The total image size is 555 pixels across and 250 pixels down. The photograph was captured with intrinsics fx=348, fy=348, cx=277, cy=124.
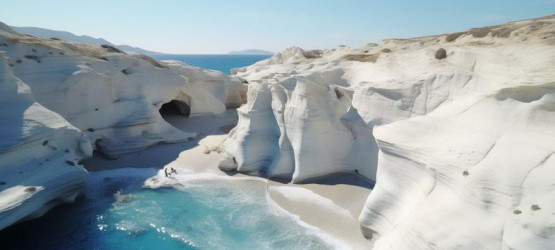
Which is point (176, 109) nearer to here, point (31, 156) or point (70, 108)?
point (70, 108)

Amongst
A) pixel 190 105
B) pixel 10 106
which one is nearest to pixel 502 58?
pixel 10 106

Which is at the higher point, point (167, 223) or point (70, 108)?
point (70, 108)

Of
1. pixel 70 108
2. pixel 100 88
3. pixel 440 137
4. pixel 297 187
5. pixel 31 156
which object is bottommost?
pixel 297 187

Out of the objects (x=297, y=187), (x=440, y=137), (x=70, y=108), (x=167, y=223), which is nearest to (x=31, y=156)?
(x=167, y=223)

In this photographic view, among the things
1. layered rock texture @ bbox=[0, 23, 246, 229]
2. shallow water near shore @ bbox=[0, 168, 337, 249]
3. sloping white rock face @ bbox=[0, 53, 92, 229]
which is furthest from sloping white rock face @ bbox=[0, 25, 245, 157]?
shallow water near shore @ bbox=[0, 168, 337, 249]

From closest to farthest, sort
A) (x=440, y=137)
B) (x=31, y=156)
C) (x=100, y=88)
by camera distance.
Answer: (x=440, y=137) < (x=31, y=156) < (x=100, y=88)

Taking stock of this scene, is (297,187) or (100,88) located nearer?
(297,187)

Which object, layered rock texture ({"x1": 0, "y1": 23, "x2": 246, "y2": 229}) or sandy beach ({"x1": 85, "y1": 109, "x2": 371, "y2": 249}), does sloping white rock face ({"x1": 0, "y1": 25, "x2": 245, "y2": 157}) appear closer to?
layered rock texture ({"x1": 0, "y1": 23, "x2": 246, "y2": 229})
